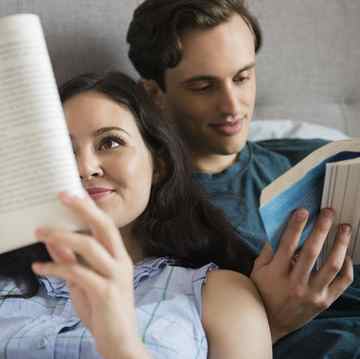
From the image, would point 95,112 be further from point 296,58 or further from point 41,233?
point 296,58

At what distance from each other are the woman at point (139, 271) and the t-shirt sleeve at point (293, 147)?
36 cm

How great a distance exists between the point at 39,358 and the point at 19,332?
58 millimetres

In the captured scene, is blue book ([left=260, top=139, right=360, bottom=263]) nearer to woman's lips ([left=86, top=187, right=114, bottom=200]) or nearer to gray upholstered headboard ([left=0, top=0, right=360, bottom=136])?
woman's lips ([left=86, top=187, right=114, bottom=200])

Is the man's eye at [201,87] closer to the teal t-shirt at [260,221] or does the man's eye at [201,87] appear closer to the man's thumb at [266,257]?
the teal t-shirt at [260,221]

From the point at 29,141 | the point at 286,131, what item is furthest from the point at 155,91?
the point at 29,141

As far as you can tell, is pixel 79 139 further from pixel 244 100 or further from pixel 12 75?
pixel 244 100

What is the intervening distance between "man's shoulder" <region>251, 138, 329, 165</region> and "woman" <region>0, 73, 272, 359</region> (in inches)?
12.7

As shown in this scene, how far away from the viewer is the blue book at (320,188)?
2.72ft

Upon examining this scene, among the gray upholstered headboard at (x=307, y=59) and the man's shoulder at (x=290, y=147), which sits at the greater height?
the gray upholstered headboard at (x=307, y=59)

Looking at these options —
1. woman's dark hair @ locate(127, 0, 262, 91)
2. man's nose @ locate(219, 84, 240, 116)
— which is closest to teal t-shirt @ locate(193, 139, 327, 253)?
man's nose @ locate(219, 84, 240, 116)

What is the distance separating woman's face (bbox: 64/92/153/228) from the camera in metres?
0.94

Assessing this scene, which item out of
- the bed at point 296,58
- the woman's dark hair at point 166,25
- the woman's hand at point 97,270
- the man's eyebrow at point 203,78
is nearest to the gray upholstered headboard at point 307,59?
the bed at point 296,58

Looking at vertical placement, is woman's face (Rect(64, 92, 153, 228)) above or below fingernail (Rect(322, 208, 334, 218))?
above

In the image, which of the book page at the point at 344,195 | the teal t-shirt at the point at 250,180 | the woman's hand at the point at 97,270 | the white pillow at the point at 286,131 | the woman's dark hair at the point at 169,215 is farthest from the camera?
the white pillow at the point at 286,131
